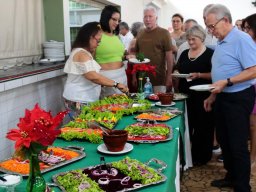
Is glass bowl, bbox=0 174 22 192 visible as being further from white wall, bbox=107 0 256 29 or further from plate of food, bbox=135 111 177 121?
white wall, bbox=107 0 256 29

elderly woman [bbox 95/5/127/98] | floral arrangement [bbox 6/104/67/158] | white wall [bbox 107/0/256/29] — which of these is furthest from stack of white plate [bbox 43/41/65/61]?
white wall [bbox 107/0/256/29]

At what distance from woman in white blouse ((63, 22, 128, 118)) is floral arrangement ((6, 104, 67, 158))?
140cm

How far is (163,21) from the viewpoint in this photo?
12273 mm

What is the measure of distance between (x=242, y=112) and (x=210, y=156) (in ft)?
3.33

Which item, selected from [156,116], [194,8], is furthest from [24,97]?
[194,8]

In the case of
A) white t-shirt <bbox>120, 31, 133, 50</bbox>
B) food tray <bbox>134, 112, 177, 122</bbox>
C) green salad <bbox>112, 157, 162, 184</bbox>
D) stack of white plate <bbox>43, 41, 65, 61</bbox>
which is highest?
white t-shirt <bbox>120, 31, 133, 50</bbox>

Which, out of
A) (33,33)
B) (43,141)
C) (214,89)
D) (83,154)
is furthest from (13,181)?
(33,33)

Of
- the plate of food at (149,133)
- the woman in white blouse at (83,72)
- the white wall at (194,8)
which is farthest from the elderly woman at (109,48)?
the white wall at (194,8)

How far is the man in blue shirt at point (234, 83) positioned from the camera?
1935 mm

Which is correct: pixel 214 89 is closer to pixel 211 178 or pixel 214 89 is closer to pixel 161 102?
pixel 161 102

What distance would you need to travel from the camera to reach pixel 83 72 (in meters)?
2.28

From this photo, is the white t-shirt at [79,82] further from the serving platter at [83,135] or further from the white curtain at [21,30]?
the serving platter at [83,135]

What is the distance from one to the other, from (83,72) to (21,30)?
82 centimetres

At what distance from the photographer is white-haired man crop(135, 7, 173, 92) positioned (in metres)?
3.17
